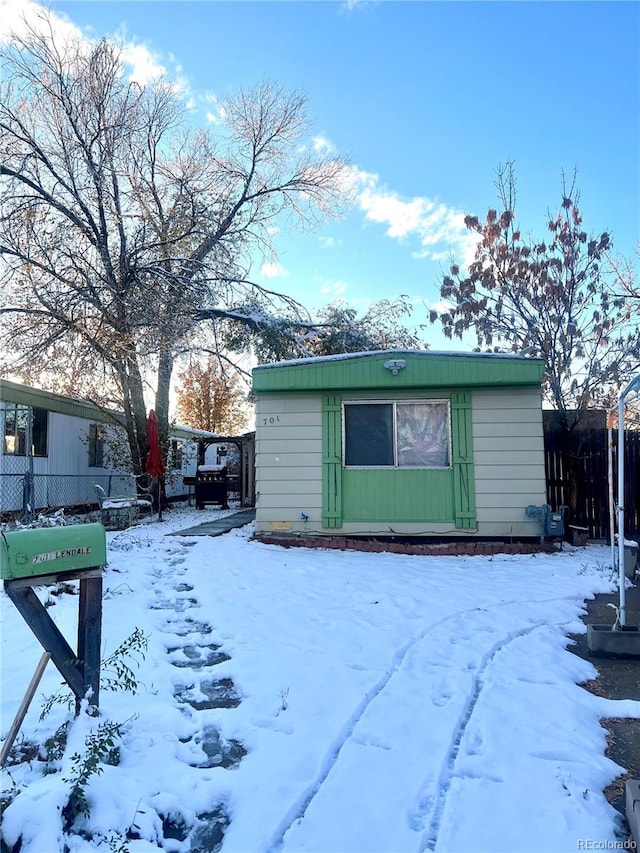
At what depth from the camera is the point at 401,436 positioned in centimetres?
730

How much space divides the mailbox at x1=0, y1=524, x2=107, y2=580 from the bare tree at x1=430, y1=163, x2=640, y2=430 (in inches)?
317

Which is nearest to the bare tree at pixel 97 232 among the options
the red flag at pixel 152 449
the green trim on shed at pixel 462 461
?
the red flag at pixel 152 449

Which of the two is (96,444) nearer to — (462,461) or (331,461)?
(331,461)

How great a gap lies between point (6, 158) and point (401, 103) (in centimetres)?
752

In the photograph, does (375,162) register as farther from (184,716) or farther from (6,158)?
(184,716)

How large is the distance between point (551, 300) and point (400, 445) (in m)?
5.56

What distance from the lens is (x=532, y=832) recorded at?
187 cm

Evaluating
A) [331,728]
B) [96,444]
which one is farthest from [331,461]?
[96,444]

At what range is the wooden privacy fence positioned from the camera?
8.31 m

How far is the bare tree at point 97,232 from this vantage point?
33.9 ft

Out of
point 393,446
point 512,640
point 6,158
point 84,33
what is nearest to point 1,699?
point 512,640

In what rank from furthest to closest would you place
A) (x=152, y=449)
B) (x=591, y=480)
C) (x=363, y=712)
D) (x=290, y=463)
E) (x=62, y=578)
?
(x=152, y=449) → (x=591, y=480) → (x=290, y=463) → (x=363, y=712) → (x=62, y=578)

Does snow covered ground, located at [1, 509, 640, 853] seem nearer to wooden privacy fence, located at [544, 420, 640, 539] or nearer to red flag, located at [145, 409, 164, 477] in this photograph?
wooden privacy fence, located at [544, 420, 640, 539]

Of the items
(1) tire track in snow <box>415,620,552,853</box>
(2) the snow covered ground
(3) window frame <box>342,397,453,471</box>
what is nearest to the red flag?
(3) window frame <box>342,397,453,471</box>
